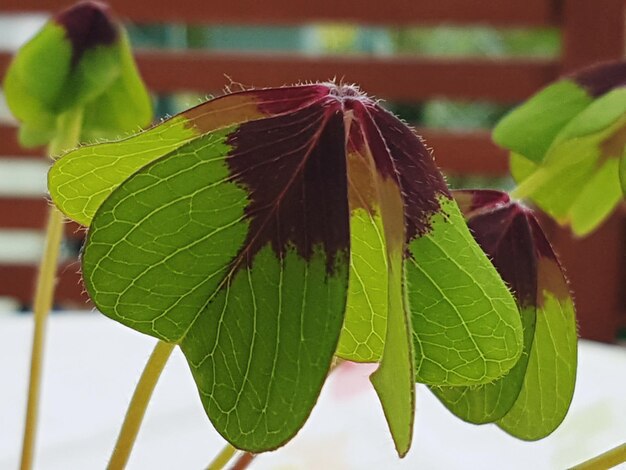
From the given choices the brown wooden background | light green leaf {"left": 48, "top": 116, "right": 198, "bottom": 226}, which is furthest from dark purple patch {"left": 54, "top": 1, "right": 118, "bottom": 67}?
the brown wooden background

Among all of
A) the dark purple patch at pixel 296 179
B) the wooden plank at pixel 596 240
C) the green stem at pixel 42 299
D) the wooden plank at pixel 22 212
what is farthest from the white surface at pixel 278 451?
the wooden plank at pixel 22 212

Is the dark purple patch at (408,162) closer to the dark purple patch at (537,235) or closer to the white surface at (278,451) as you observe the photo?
the dark purple patch at (537,235)

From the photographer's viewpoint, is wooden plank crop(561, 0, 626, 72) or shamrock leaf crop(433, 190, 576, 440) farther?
wooden plank crop(561, 0, 626, 72)

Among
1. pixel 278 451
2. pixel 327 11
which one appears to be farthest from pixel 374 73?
pixel 278 451

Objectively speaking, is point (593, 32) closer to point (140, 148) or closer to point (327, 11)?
point (327, 11)

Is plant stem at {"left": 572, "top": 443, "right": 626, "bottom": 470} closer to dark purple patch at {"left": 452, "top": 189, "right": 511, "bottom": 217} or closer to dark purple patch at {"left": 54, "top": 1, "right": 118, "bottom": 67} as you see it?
dark purple patch at {"left": 452, "top": 189, "right": 511, "bottom": 217}
